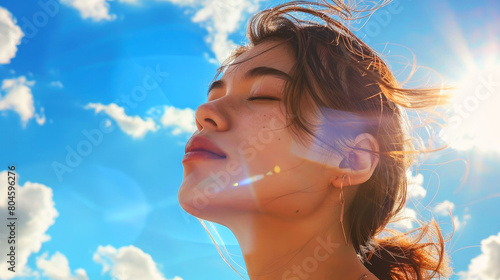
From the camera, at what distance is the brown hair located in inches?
103

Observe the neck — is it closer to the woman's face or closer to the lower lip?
the woman's face

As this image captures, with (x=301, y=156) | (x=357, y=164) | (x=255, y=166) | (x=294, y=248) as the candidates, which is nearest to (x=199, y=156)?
(x=255, y=166)

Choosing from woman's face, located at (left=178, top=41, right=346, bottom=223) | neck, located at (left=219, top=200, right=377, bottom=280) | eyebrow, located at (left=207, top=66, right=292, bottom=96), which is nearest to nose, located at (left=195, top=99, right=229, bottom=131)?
woman's face, located at (left=178, top=41, right=346, bottom=223)

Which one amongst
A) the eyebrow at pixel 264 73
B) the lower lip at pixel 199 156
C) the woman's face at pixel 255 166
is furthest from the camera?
the eyebrow at pixel 264 73

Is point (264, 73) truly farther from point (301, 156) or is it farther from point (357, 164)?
point (357, 164)

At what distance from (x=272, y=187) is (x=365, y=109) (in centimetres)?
89

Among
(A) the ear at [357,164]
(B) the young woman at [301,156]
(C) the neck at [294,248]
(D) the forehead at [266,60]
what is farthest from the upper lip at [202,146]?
(A) the ear at [357,164]

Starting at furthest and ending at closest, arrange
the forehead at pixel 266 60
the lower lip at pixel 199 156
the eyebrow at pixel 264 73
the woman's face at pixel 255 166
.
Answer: the forehead at pixel 266 60 < the eyebrow at pixel 264 73 < the lower lip at pixel 199 156 < the woman's face at pixel 255 166

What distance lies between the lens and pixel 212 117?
2.52m

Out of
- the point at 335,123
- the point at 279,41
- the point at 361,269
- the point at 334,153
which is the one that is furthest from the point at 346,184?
the point at 279,41

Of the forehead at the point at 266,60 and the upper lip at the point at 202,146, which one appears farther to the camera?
the forehead at the point at 266,60

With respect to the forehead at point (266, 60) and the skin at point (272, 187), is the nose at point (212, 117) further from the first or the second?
the forehead at point (266, 60)

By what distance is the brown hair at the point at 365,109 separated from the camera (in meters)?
2.61

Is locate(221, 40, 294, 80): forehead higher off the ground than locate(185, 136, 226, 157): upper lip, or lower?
higher
